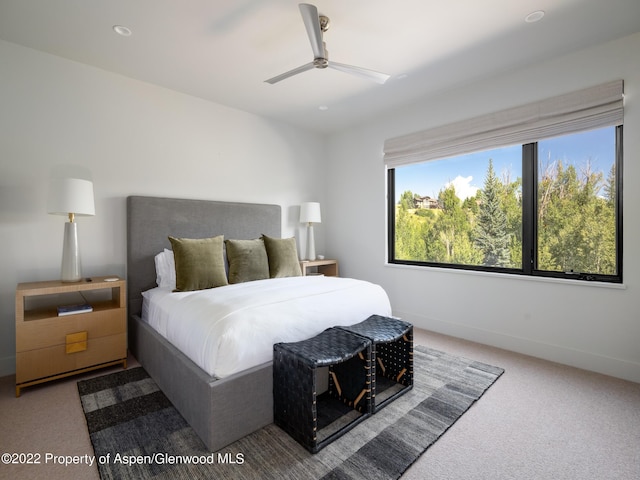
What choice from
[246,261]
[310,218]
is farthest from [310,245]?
[246,261]

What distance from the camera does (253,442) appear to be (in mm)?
1738

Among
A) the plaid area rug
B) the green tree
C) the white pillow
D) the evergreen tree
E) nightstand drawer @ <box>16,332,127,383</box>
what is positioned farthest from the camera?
the green tree

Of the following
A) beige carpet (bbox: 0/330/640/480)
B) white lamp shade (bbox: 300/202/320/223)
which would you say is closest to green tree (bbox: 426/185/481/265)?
beige carpet (bbox: 0/330/640/480)

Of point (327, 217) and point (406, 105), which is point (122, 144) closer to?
point (327, 217)

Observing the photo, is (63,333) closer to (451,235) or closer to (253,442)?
(253,442)

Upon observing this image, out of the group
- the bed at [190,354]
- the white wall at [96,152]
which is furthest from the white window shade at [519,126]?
the white wall at [96,152]

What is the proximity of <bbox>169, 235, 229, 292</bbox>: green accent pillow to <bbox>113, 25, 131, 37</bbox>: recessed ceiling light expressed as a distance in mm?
1615

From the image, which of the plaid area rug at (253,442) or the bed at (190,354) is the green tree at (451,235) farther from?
the plaid area rug at (253,442)

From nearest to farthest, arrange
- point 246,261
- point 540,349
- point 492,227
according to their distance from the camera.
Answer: point 540,349
point 246,261
point 492,227

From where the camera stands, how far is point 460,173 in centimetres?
360

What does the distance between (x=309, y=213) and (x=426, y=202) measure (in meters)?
1.51

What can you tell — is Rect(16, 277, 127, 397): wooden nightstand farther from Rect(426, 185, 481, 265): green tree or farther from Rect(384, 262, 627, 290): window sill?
Rect(426, 185, 481, 265): green tree

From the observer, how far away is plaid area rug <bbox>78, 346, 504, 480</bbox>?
1.54 meters

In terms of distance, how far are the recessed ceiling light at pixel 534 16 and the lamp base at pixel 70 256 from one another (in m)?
3.70
